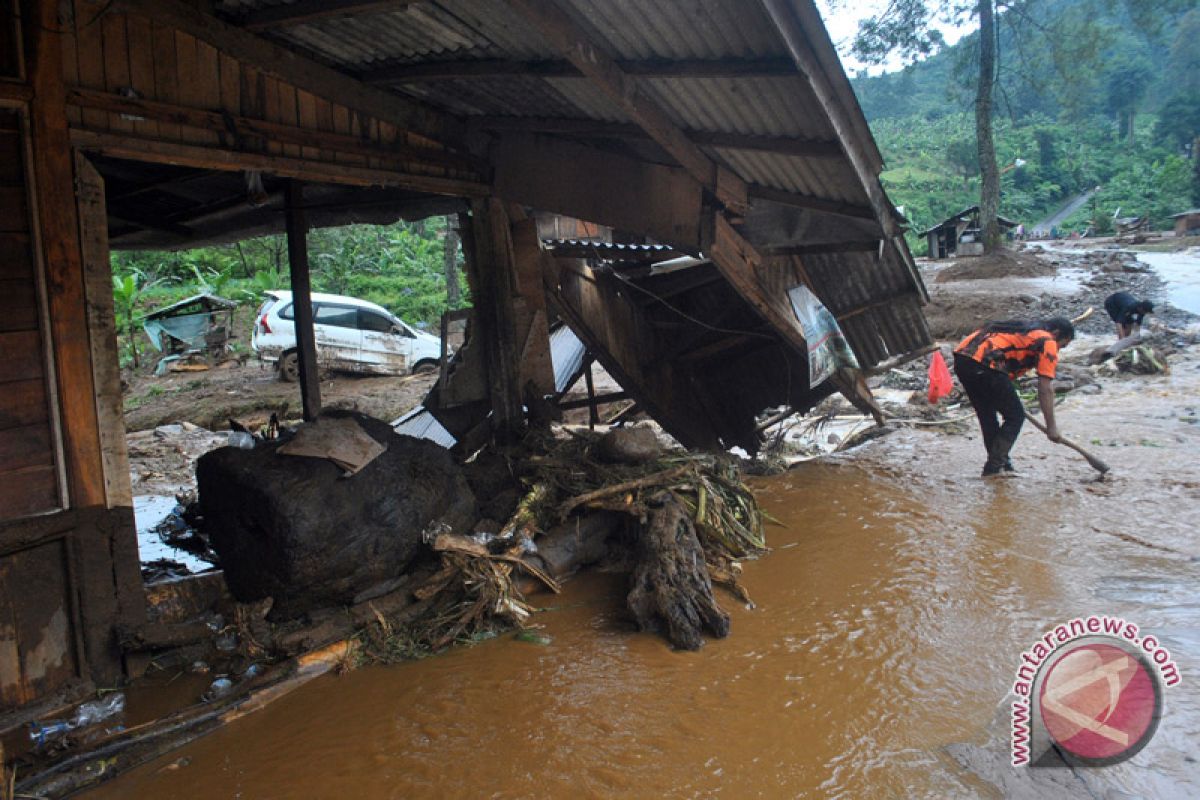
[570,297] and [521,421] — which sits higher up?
[570,297]

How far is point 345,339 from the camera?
50.8ft

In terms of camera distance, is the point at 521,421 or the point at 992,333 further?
the point at 992,333

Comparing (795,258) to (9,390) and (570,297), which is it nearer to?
(570,297)

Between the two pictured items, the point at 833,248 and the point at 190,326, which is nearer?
the point at 833,248

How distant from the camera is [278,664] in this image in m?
3.32

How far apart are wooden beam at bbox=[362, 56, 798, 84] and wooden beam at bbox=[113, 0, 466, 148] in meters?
0.16

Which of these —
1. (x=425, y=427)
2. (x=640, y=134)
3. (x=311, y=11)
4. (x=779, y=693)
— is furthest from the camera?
Answer: (x=425, y=427)

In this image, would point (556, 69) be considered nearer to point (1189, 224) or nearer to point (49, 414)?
point (49, 414)

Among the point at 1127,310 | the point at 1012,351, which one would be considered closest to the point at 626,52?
the point at 1012,351

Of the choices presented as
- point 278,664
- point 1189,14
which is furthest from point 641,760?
point 1189,14

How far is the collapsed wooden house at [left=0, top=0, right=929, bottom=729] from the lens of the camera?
116 inches

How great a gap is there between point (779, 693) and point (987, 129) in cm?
2381

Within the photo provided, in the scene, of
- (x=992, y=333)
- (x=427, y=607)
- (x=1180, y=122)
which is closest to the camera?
(x=427, y=607)

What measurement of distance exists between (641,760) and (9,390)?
9.84ft
